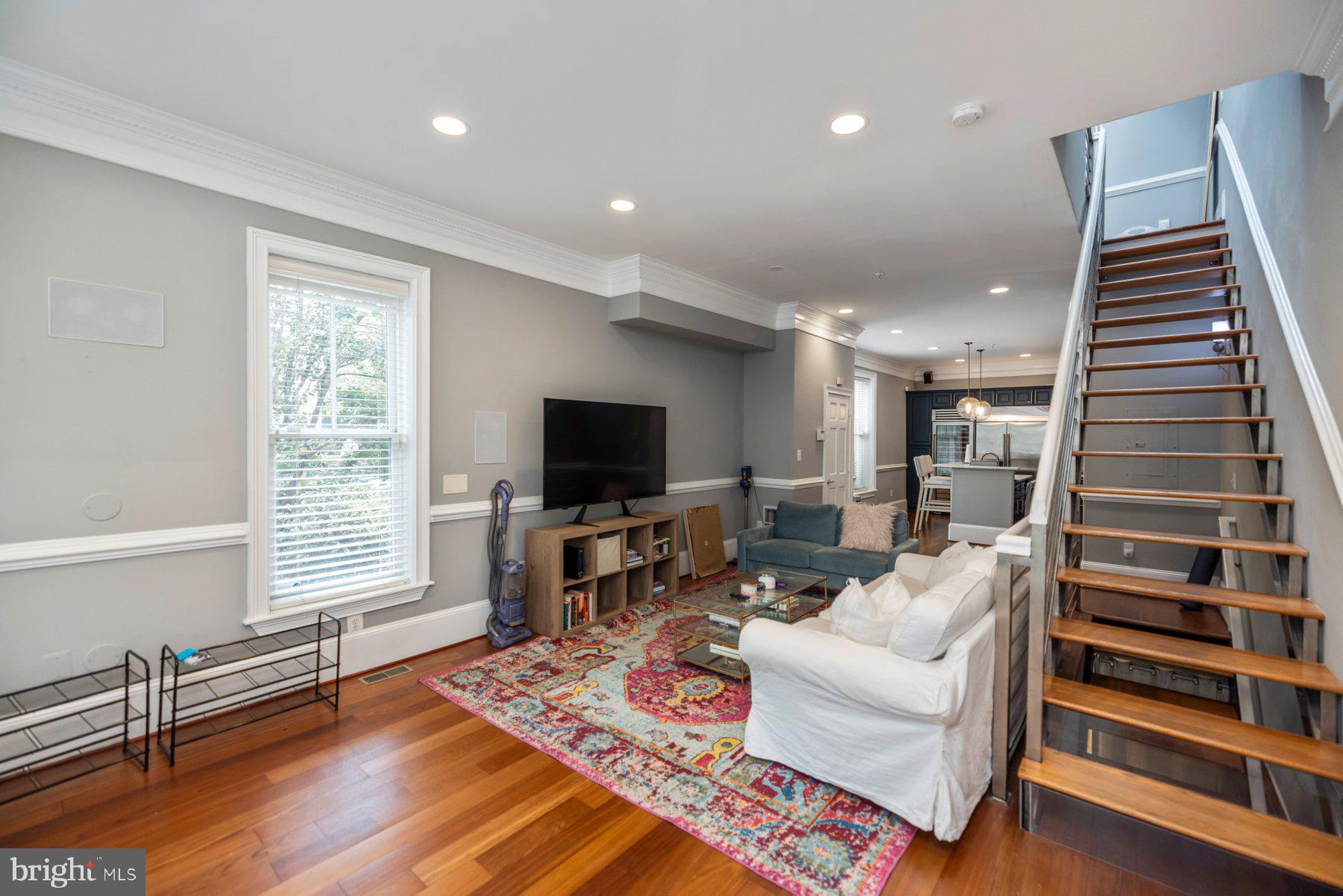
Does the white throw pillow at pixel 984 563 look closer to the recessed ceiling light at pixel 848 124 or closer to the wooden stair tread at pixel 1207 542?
the wooden stair tread at pixel 1207 542

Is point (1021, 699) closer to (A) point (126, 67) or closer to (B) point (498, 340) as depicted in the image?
(B) point (498, 340)

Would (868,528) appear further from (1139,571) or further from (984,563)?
(1139,571)

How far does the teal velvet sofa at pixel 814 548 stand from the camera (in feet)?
15.1

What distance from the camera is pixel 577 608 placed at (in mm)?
4039

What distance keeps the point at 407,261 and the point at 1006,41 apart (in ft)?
10.4

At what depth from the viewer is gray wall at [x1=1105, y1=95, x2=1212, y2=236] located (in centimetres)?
545

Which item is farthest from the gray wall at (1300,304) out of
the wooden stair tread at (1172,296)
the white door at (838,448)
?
the white door at (838,448)

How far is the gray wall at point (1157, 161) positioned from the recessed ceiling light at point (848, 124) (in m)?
4.62

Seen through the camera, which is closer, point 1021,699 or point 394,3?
point 394,3

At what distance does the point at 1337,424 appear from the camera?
1977mm

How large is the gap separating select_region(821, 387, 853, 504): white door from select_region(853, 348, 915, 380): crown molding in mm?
1603

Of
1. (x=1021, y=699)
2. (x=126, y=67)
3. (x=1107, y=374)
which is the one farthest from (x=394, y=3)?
(x=1107, y=374)

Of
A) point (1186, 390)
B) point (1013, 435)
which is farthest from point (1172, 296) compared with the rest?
point (1013, 435)

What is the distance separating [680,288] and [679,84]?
104 inches
